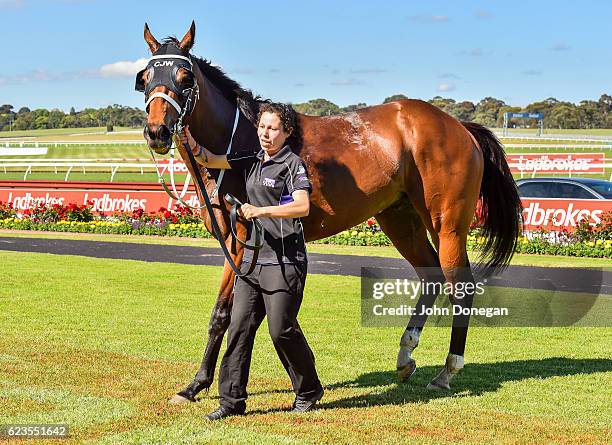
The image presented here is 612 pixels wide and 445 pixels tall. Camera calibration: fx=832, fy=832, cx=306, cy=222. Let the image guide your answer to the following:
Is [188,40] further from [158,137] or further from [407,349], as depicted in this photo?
[407,349]

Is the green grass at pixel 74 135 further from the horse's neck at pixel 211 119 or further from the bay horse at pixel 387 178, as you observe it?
the horse's neck at pixel 211 119

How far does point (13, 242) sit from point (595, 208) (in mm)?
11467

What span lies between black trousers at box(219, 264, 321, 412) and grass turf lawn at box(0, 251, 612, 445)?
0.64 feet

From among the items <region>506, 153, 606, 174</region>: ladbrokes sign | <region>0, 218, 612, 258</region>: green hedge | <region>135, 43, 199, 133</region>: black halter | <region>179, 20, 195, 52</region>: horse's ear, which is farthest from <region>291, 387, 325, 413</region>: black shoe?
<region>506, 153, 606, 174</region>: ladbrokes sign

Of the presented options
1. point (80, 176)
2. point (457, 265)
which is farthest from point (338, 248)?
point (80, 176)

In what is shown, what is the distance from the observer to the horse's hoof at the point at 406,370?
610cm

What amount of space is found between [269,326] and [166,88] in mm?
1559

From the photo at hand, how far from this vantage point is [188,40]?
5.27 m

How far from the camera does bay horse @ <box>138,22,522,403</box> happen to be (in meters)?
5.41

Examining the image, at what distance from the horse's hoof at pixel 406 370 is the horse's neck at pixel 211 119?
6.81ft

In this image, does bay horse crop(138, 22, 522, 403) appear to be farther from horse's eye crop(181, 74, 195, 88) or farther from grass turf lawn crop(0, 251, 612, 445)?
grass turf lawn crop(0, 251, 612, 445)

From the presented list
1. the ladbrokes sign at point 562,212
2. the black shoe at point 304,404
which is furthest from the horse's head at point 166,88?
the ladbrokes sign at point 562,212

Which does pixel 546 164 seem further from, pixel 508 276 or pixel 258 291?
pixel 258 291

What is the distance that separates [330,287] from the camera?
11.0 m
